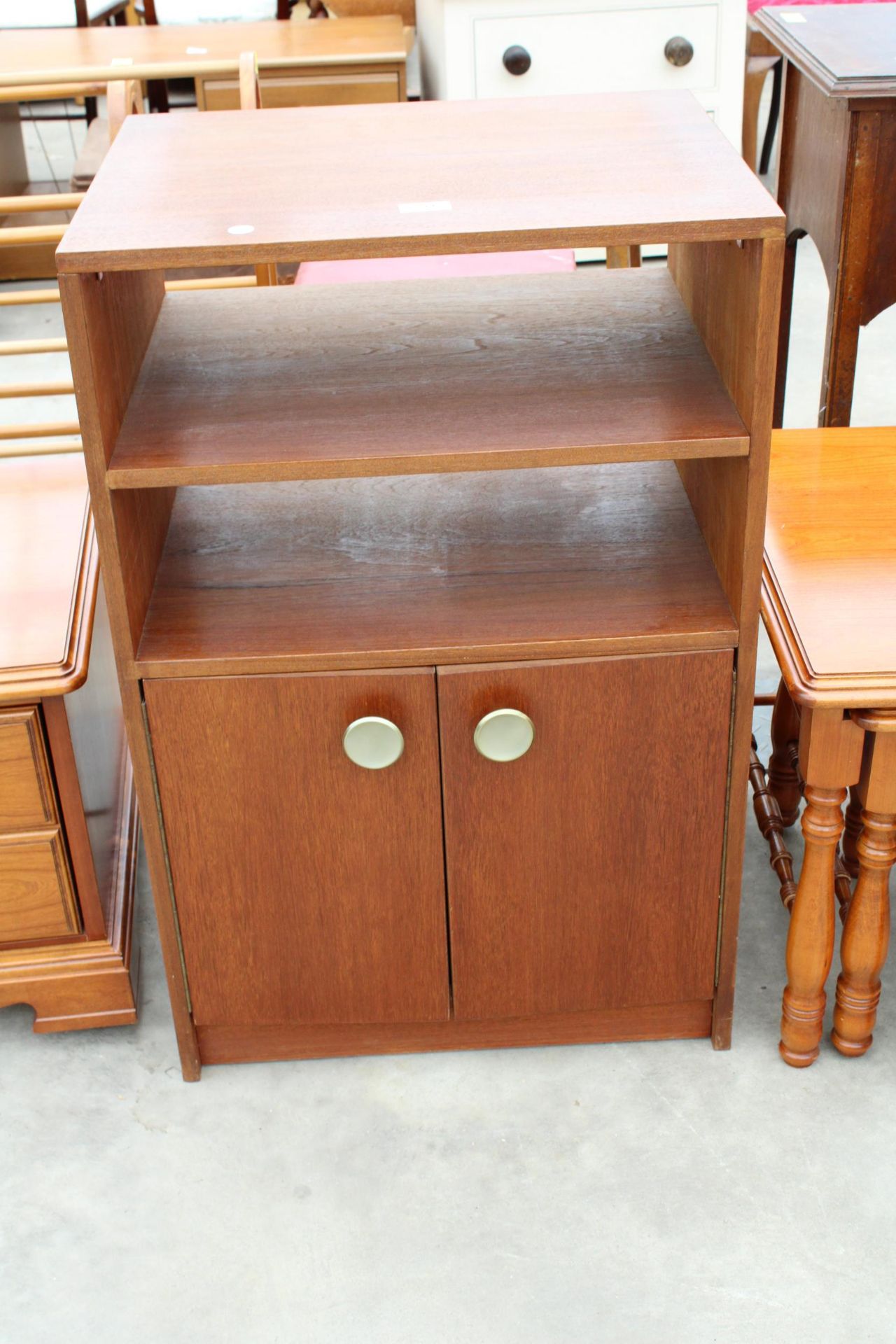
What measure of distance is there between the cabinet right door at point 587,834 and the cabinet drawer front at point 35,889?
0.56 metres

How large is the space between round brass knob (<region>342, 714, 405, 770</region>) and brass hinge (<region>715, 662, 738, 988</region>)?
0.41 meters

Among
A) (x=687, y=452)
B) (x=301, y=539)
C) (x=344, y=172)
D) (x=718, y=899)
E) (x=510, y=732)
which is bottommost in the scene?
(x=718, y=899)

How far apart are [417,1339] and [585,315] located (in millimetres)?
1322

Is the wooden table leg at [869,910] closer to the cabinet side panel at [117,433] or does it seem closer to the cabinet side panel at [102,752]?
the cabinet side panel at [117,433]

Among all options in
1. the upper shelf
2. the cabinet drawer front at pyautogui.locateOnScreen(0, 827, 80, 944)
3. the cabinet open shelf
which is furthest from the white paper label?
the cabinet drawer front at pyautogui.locateOnScreen(0, 827, 80, 944)

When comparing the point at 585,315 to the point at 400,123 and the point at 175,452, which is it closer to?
the point at 400,123

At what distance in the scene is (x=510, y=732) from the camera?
1.66 meters

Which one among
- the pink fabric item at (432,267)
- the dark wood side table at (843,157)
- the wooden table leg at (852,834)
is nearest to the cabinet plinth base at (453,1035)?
the wooden table leg at (852,834)

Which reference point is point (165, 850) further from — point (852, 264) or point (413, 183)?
point (852, 264)

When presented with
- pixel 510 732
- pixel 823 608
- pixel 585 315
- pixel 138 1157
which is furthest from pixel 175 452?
pixel 138 1157

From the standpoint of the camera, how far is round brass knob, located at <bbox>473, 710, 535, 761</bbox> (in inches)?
64.7

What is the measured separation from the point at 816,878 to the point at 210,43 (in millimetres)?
3680

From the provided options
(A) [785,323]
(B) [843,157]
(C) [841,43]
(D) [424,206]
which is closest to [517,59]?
(A) [785,323]

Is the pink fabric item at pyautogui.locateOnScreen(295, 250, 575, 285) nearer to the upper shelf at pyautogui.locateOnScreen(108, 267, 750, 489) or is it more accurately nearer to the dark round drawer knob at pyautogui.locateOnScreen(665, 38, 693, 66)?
the upper shelf at pyautogui.locateOnScreen(108, 267, 750, 489)
